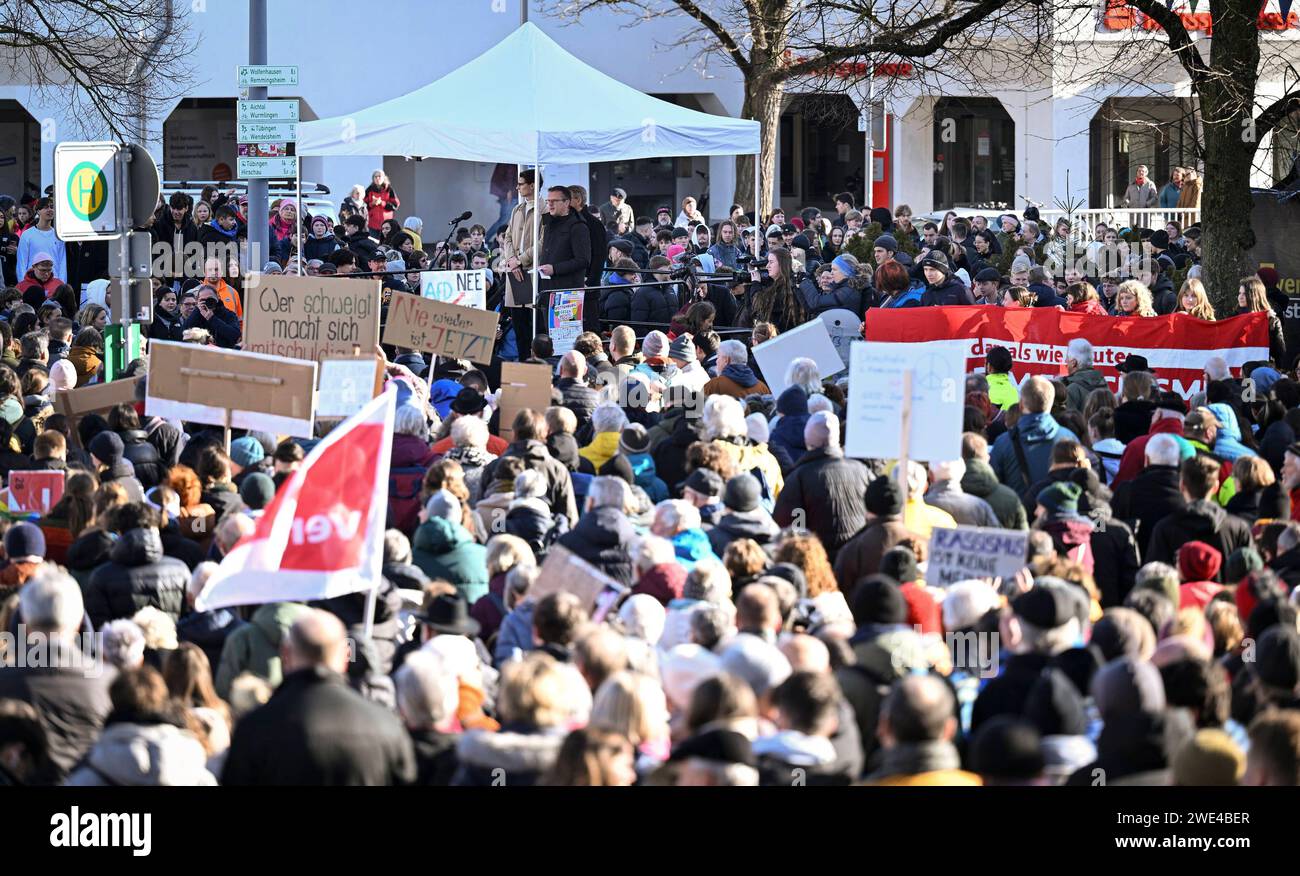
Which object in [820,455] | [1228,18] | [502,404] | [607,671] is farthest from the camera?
[1228,18]

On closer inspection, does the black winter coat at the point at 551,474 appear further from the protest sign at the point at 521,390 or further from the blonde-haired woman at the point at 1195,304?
the blonde-haired woman at the point at 1195,304

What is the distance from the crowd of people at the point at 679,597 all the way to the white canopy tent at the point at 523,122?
376 cm

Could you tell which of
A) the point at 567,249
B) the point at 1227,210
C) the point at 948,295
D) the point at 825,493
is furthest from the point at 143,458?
the point at 1227,210

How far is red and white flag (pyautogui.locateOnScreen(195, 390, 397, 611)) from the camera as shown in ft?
23.9

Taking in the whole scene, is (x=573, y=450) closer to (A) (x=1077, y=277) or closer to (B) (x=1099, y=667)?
(B) (x=1099, y=667)

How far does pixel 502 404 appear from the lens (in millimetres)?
12117

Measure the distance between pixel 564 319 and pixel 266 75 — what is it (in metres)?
3.49

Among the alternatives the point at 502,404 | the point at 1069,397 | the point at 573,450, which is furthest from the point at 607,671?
the point at 1069,397

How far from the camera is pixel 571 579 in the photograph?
711 centimetres

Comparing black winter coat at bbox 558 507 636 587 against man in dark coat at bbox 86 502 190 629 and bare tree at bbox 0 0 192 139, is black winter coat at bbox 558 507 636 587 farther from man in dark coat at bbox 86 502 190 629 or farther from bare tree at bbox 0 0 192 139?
bare tree at bbox 0 0 192 139

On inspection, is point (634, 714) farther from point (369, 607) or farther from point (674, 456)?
point (674, 456)

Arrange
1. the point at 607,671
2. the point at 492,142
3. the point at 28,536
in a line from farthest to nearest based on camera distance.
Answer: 1. the point at 492,142
2. the point at 28,536
3. the point at 607,671

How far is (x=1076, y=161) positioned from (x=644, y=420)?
25932 mm

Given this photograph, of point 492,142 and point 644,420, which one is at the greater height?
point 492,142
